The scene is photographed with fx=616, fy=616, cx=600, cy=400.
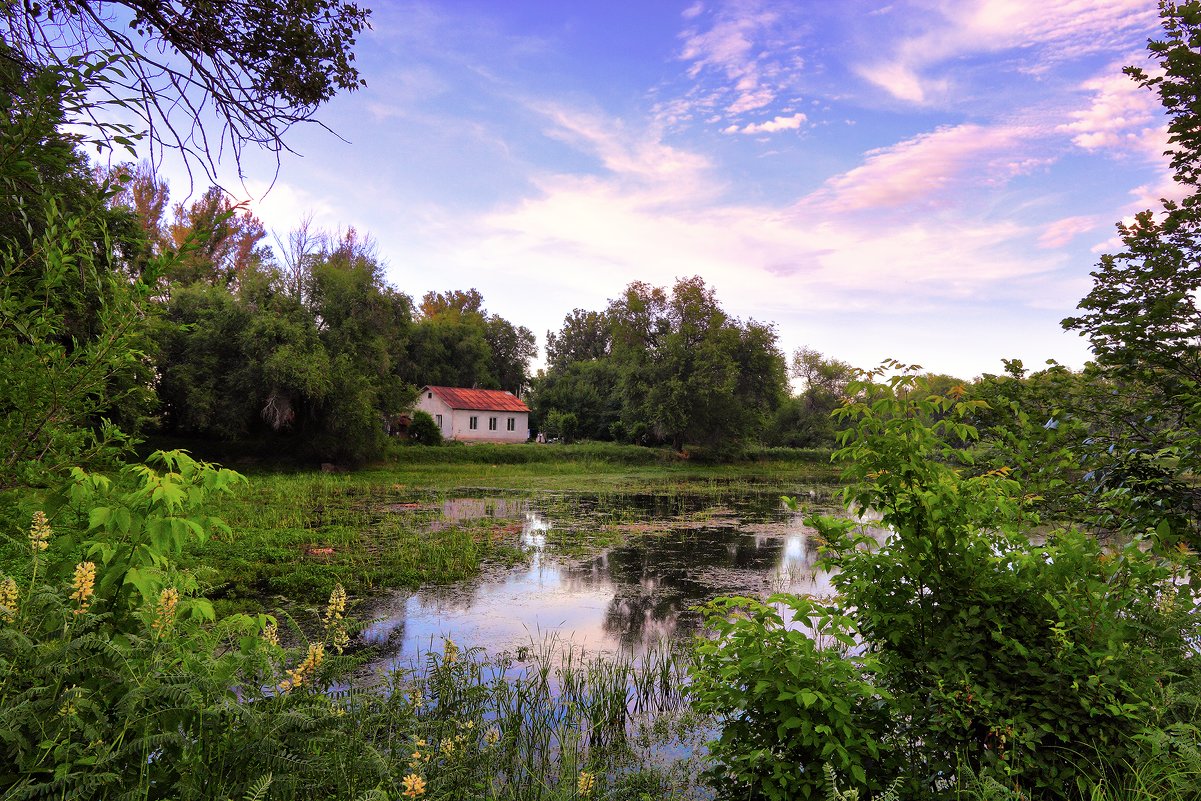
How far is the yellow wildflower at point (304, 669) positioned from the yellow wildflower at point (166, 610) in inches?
19.3

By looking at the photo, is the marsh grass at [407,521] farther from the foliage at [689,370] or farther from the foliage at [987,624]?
the foliage at [689,370]

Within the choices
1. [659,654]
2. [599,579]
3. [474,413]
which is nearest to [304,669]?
[659,654]

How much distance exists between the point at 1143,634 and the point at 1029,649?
61cm

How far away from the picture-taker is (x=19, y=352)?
8.33ft

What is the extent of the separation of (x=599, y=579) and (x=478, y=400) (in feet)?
126

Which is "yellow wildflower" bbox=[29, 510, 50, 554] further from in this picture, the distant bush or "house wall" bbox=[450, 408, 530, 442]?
"house wall" bbox=[450, 408, 530, 442]

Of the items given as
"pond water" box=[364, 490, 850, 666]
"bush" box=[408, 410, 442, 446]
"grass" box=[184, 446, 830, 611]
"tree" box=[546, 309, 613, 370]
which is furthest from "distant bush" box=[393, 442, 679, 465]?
"tree" box=[546, 309, 613, 370]

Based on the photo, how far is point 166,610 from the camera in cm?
214

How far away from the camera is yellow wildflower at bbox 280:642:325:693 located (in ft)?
7.93

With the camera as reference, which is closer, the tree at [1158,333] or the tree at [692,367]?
the tree at [1158,333]

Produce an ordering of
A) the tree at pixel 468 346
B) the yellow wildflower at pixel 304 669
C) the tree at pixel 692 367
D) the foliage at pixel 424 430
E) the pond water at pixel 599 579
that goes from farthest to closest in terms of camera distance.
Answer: the tree at pixel 468 346 → the tree at pixel 692 367 → the foliage at pixel 424 430 → the pond water at pixel 599 579 → the yellow wildflower at pixel 304 669

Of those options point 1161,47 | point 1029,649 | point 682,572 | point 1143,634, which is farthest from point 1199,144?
point 682,572

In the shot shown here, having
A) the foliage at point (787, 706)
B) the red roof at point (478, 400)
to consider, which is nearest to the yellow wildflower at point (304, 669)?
the foliage at point (787, 706)

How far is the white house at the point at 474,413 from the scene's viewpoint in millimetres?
45438
